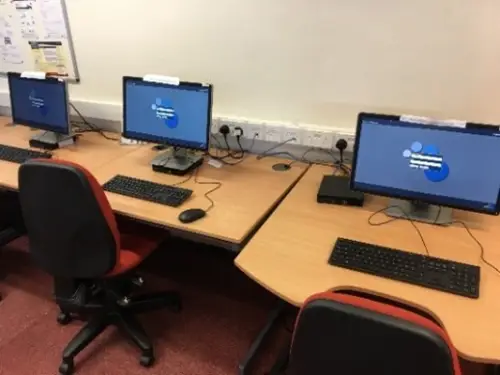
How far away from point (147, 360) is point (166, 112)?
3.89 feet

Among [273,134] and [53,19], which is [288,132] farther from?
[53,19]

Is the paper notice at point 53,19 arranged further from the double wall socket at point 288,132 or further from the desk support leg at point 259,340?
the desk support leg at point 259,340

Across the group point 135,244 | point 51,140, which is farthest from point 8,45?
point 135,244

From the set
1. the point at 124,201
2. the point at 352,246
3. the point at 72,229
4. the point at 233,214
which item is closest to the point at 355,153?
the point at 352,246

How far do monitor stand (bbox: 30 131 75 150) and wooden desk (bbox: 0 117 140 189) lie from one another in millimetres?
35

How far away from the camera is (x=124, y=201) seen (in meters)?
1.97

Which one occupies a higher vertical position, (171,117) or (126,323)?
(171,117)

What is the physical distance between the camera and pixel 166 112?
2223mm

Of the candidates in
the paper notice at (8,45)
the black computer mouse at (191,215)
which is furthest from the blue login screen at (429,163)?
the paper notice at (8,45)

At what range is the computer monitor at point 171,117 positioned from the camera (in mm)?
2141

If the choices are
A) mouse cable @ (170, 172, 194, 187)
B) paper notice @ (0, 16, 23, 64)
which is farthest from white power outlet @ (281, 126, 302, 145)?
paper notice @ (0, 16, 23, 64)

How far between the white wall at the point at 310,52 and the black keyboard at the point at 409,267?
844mm

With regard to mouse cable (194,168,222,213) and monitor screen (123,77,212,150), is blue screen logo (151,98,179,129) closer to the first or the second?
monitor screen (123,77,212,150)

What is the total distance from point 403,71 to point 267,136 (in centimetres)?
76
